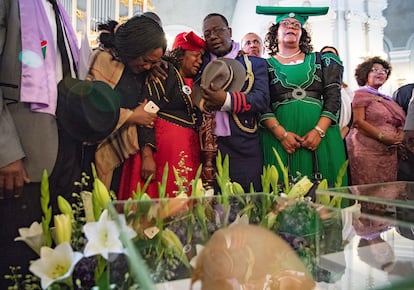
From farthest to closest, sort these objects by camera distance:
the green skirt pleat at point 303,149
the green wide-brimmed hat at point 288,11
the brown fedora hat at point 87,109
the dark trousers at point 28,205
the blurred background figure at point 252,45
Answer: the blurred background figure at point 252,45 < the green wide-brimmed hat at point 288,11 < the green skirt pleat at point 303,149 < the brown fedora hat at point 87,109 < the dark trousers at point 28,205

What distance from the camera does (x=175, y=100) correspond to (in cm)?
130

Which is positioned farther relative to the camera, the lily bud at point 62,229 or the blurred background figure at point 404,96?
the blurred background figure at point 404,96

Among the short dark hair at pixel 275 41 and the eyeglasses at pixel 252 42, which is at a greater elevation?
the eyeglasses at pixel 252 42

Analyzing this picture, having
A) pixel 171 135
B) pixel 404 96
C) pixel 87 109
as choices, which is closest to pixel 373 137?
pixel 404 96

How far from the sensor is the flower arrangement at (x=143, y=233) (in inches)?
19.2

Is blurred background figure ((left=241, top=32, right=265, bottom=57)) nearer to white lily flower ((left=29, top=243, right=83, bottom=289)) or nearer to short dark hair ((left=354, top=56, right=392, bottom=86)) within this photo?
short dark hair ((left=354, top=56, right=392, bottom=86))

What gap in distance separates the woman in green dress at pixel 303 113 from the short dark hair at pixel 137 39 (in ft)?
1.46

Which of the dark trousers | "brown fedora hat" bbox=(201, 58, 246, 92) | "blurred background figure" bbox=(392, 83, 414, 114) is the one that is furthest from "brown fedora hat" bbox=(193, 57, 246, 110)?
"blurred background figure" bbox=(392, 83, 414, 114)

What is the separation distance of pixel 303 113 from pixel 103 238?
106cm

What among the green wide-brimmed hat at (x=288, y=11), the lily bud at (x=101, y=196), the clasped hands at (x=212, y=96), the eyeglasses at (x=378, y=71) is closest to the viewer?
the lily bud at (x=101, y=196)

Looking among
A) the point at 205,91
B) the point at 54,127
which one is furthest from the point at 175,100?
the point at 54,127

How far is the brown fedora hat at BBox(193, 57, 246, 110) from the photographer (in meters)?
1.37

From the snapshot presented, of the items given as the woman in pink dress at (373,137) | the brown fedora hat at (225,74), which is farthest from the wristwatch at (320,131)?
the woman in pink dress at (373,137)

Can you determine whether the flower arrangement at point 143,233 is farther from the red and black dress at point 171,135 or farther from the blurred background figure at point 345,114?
the blurred background figure at point 345,114
